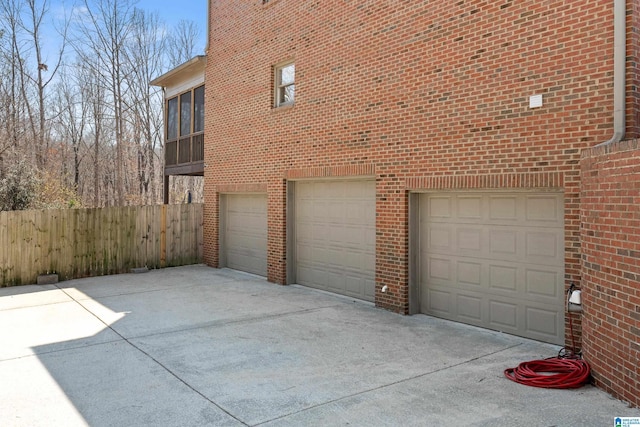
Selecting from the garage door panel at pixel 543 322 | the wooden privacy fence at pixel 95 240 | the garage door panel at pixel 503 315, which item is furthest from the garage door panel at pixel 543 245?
the wooden privacy fence at pixel 95 240

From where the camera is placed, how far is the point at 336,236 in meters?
9.78

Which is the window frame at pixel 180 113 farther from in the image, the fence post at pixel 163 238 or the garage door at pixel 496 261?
the garage door at pixel 496 261

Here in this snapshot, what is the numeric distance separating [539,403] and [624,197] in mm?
2075

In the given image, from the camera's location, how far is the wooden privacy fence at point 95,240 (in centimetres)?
1109

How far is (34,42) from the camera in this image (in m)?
25.0

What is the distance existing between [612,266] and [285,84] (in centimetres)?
830

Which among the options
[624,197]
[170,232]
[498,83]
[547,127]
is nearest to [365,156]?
[498,83]

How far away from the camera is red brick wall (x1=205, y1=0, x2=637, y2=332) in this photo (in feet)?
19.3

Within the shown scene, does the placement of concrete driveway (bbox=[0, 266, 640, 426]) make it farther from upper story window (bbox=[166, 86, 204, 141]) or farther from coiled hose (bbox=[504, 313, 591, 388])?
upper story window (bbox=[166, 86, 204, 141])

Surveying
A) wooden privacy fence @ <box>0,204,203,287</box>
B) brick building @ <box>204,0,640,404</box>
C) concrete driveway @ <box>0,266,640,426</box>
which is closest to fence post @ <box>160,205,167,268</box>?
wooden privacy fence @ <box>0,204,203,287</box>

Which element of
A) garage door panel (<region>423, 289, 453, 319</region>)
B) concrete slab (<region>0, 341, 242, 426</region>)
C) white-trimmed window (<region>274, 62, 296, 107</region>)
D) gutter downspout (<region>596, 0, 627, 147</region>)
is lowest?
concrete slab (<region>0, 341, 242, 426</region>)

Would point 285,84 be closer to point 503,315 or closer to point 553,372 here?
point 503,315

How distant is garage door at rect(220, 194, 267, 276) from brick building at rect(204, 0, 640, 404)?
0.10 metres

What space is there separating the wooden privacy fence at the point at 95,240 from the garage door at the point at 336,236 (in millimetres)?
4747
